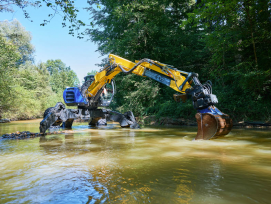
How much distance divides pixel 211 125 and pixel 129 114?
20.0 feet

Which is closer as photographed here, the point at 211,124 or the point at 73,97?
the point at 211,124

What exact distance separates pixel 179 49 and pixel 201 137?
10.9 meters

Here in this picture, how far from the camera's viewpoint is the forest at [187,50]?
9.86 m

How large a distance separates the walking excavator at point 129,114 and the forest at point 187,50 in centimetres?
306

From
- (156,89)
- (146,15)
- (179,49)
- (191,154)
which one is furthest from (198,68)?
(191,154)

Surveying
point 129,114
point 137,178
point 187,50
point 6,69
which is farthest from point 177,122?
point 6,69

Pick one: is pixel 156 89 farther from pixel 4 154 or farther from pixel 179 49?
pixel 4 154

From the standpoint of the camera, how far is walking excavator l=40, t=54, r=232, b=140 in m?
6.16

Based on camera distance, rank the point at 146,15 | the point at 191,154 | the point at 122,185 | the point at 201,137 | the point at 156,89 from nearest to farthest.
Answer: the point at 122,185 < the point at 191,154 < the point at 201,137 < the point at 156,89 < the point at 146,15

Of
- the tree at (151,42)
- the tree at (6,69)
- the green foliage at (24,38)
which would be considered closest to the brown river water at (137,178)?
the tree at (151,42)

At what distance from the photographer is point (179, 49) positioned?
620 inches

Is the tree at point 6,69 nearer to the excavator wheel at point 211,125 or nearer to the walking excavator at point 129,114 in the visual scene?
the walking excavator at point 129,114

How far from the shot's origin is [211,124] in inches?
237

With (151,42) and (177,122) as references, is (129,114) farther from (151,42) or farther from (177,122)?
(151,42)
